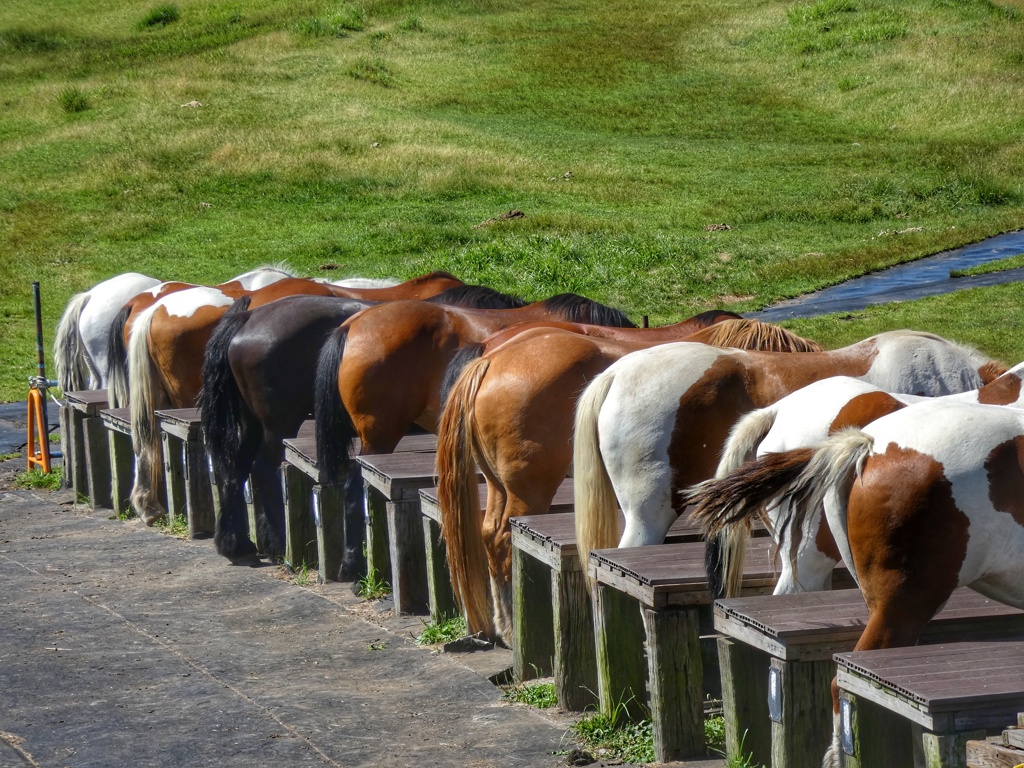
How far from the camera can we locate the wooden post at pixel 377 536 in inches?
356

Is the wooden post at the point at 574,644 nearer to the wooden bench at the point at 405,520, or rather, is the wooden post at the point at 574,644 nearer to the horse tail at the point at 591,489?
the horse tail at the point at 591,489

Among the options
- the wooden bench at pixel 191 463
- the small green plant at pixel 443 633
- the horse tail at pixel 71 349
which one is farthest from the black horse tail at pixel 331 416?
the horse tail at pixel 71 349

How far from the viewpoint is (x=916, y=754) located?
183 inches

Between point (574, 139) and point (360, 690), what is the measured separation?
31321 mm

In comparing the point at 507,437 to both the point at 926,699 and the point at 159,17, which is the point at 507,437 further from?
the point at 159,17

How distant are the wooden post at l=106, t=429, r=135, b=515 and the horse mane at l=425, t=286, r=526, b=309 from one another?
353 centimetres

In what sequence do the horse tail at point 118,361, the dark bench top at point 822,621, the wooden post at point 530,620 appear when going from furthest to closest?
1. the horse tail at point 118,361
2. the wooden post at point 530,620
3. the dark bench top at point 822,621

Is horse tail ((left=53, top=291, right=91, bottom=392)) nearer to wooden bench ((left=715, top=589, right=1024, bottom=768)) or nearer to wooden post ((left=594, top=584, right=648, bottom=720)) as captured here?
wooden post ((left=594, top=584, right=648, bottom=720))

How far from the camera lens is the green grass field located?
24984 millimetres

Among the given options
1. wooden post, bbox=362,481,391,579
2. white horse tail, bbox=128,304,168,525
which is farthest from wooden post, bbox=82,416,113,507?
wooden post, bbox=362,481,391,579

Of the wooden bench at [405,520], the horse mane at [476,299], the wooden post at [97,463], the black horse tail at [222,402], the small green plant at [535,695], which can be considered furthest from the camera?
the wooden post at [97,463]

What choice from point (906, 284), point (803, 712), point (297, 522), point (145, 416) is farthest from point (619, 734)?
point (906, 284)

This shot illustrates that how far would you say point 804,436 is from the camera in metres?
5.68

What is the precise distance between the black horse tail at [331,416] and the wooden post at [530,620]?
7.93 ft
